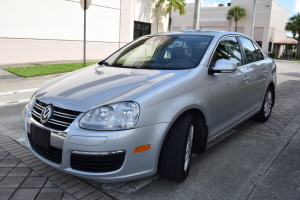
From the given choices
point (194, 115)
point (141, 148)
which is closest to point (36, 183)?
point (141, 148)

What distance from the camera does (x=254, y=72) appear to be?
4.28 meters

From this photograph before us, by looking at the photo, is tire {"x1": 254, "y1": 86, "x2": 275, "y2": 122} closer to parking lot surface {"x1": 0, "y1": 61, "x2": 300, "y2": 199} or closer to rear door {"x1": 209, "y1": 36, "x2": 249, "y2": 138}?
parking lot surface {"x1": 0, "y1": 61, "x2": 300, "y2": 199}

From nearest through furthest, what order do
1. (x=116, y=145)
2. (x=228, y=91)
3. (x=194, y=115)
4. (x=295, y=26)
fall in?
(x=116, y=145), (x=194, y=115), (x=228, y=91), (x=295, y=26)

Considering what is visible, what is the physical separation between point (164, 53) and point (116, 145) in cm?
164

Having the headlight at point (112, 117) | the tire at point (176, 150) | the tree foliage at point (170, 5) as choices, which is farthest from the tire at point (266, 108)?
the tree foliage at point (170, 5)

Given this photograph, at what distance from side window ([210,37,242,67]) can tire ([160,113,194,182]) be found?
0.96 m

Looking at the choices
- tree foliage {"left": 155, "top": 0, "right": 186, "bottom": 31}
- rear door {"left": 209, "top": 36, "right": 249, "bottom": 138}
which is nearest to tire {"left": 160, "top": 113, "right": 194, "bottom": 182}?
rear door {"left": 209, "top": 36, "right": 249, "bottom": 138}

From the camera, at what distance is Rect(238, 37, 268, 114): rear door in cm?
421

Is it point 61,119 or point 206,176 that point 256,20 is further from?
point 61,119

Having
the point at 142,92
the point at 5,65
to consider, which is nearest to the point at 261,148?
the point at 142,92

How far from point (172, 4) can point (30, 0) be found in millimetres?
10736

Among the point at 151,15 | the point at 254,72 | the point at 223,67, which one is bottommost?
the point at 254,72

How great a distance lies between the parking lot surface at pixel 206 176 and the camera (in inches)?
107

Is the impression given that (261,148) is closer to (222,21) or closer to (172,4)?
(172,4)
